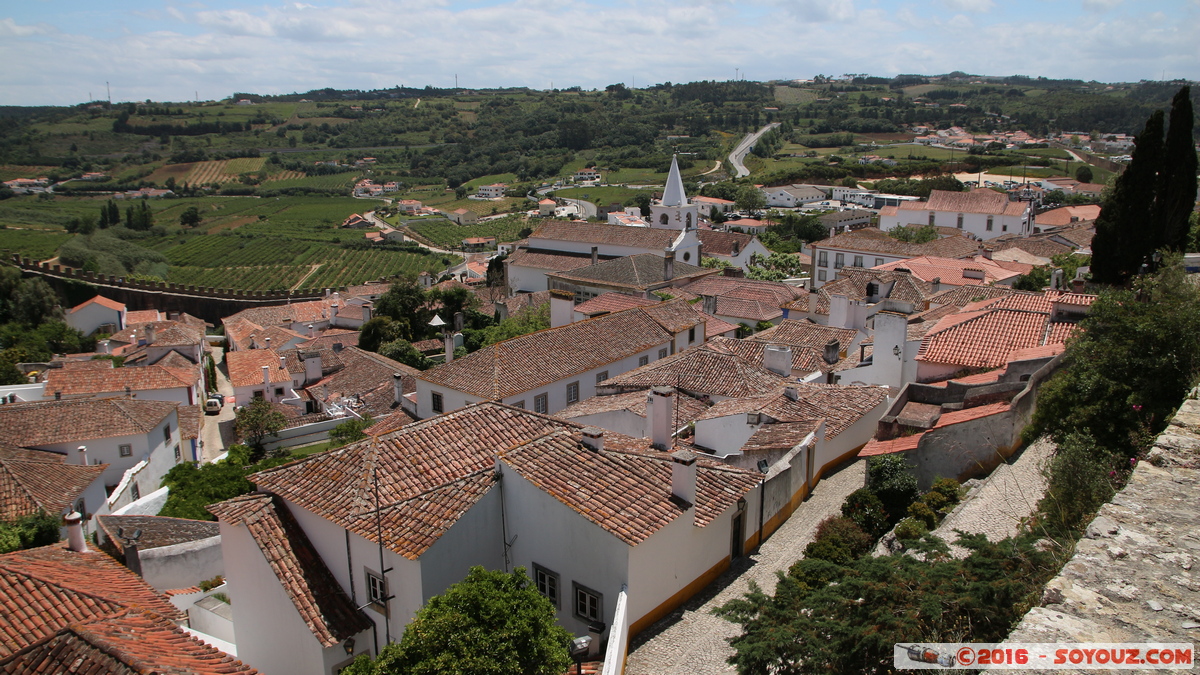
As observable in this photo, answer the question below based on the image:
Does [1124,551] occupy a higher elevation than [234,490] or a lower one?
higher

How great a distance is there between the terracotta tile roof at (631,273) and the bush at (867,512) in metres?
26.5

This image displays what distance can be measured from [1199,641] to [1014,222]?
63.8 m

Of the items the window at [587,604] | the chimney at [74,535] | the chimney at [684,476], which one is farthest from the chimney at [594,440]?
the chimney at [74,535]

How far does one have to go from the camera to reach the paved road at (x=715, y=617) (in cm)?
948

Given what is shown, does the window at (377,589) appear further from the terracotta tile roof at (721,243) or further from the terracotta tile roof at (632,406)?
the terracotta tile roof at (721,243)

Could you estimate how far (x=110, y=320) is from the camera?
186ft

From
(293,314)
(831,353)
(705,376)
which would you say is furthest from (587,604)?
(293,314)

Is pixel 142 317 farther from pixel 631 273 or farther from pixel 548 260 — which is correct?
pixel 631 273

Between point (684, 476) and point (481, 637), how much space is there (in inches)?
154

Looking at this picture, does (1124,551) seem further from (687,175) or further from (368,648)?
(687,175)

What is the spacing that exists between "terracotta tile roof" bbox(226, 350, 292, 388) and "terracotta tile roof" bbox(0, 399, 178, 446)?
9.57 m

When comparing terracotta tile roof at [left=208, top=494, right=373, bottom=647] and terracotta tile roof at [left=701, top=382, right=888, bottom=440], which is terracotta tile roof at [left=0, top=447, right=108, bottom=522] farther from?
terracotta tile roof at [left=701, top=382, right=888, bottom=440]

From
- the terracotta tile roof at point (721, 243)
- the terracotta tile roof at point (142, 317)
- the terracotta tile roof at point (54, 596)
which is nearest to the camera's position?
the terracotta tile roof at point (54, 596)

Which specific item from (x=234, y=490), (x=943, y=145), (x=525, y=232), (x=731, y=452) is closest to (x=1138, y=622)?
(x=731, y=452)
